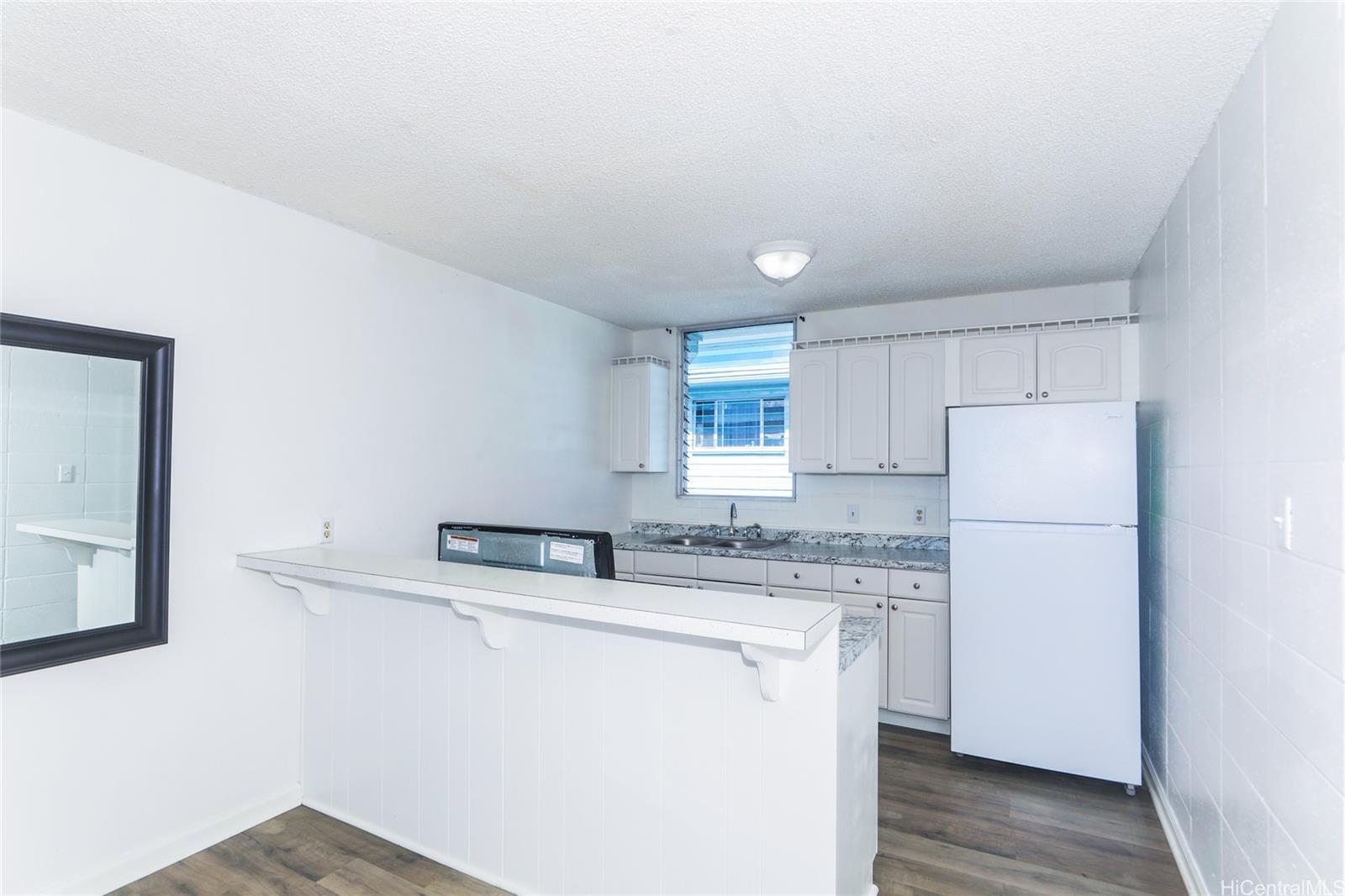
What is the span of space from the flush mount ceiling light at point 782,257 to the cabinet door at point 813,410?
1.16m

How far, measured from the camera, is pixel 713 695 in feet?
6.07

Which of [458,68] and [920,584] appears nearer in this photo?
Result: [458,68]

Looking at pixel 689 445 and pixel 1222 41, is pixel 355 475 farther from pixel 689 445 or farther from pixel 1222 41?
pixel 1222 41

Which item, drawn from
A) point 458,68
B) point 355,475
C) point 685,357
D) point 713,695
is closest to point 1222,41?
point 458,68

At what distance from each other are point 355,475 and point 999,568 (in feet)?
9.39

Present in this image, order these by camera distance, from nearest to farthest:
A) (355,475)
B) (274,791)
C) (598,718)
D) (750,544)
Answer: (598,718), (274,791), (355,475), (750,544)

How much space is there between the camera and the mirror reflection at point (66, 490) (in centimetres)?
195

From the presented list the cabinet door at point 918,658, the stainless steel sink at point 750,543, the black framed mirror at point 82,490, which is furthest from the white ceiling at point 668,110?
the stainless steel sink at point 750,543

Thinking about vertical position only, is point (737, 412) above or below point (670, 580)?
above

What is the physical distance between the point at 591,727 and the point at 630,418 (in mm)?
2836

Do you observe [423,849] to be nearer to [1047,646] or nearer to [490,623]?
[490,623]

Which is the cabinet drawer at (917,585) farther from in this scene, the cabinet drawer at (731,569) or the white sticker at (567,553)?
the white sticker at (567,553)

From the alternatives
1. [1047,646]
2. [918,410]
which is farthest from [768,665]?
[918,410]

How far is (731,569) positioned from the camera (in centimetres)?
390
